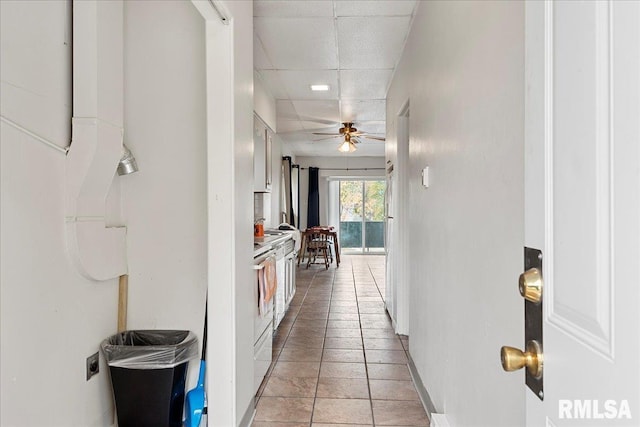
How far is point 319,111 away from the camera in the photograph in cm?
533

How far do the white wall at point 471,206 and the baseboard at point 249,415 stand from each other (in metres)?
0.99

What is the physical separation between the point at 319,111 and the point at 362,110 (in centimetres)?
58

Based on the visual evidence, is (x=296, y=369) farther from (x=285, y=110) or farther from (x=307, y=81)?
(x=285, y=110)

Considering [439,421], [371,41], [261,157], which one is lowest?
[439,421]

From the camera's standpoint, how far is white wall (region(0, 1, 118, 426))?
1.42 m

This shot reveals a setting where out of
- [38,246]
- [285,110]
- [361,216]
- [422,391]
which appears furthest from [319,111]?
[361,216]

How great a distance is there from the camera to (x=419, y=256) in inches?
98.8

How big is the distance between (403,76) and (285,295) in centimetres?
240

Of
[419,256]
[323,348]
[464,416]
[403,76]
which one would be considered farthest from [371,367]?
[403,76]

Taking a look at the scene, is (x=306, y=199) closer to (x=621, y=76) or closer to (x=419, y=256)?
(x=419, y=256)

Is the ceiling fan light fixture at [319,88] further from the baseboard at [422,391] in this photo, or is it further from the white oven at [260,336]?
the baseboard at [422,391]

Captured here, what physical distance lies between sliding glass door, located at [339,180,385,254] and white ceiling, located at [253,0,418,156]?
4.67 meters

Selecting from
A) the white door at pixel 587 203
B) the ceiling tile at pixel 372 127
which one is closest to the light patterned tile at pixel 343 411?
the white door at pixel 587 203

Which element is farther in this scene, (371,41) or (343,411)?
(371,41)
